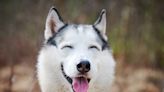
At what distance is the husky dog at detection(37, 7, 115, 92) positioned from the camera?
3.65 m

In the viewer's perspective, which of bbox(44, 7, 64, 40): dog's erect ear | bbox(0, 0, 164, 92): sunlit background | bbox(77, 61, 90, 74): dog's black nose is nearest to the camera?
bbox(77, 61, 90, 74): dog's black nose

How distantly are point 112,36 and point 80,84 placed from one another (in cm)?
371

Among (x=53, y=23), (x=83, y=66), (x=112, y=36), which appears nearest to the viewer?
(x=83, y=66)

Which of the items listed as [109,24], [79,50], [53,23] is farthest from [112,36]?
[79,50]

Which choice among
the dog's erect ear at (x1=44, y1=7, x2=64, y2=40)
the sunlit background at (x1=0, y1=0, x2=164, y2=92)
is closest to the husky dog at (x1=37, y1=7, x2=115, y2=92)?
the dog's erect ear at (x1=44, y1=7, x2=64, y2=40)

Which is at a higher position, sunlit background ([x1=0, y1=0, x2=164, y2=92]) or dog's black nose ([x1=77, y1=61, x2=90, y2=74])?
sunlit background ([x1=0, y1=0, x2=164, y2=92])

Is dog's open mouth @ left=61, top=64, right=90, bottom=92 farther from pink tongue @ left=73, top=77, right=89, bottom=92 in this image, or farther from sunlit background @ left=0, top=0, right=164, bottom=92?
sunlit background @ left=0, top=0, right=164, bottom=92

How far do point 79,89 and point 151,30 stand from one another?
163 inches

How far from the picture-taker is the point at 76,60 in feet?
11.8

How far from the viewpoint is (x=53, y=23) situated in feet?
12.7

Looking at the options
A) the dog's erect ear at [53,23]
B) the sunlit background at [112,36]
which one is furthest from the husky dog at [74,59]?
the sunlit background at [112,36]

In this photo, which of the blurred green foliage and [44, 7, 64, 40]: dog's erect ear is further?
the blurred green foliage

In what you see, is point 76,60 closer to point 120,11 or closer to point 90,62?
point 90,62

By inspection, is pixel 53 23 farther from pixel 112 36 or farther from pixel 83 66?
pixel 112 36
